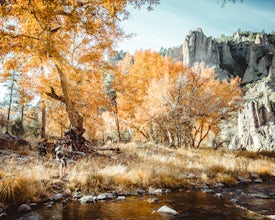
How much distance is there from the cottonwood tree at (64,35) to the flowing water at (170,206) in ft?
15.7

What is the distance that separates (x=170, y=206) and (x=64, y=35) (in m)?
10.2

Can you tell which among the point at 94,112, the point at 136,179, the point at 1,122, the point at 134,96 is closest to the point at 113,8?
the point at 136,179

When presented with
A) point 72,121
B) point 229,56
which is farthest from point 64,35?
point 229,56

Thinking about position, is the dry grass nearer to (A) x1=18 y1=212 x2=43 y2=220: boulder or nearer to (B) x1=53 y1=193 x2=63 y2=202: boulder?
(B) x1=53 y1=193 x2=63 y2=202: boulder

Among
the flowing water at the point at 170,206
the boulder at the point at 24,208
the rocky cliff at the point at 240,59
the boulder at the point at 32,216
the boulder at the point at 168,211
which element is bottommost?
the flowing water at the point at 170,206

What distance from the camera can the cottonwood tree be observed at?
6.96m

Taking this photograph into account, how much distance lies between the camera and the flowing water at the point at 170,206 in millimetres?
5102

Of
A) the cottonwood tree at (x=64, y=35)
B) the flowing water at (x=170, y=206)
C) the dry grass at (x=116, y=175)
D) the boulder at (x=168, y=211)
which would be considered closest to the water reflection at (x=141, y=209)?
the flowing water at (x=170, y=206)

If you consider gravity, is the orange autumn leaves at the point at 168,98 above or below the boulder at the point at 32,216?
above

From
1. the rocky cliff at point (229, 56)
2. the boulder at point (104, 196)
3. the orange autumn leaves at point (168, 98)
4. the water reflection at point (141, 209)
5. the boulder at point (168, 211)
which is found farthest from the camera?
the rocky cliff at point (229, 56)

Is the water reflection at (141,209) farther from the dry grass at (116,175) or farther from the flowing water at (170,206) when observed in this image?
the dry grass at (116,175)

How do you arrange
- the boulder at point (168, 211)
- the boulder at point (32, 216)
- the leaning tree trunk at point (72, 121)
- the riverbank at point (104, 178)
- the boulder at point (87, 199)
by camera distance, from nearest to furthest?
the boulder at point (32, 216), the boulder at point (168, 211), the riverbank at point (104, 178), the boulder at point (87, 199), the leaning tree trunk at point (72, 121)

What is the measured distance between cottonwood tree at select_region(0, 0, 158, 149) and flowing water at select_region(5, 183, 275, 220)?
4.78 m

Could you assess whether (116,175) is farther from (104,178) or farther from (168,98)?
(168,98)
